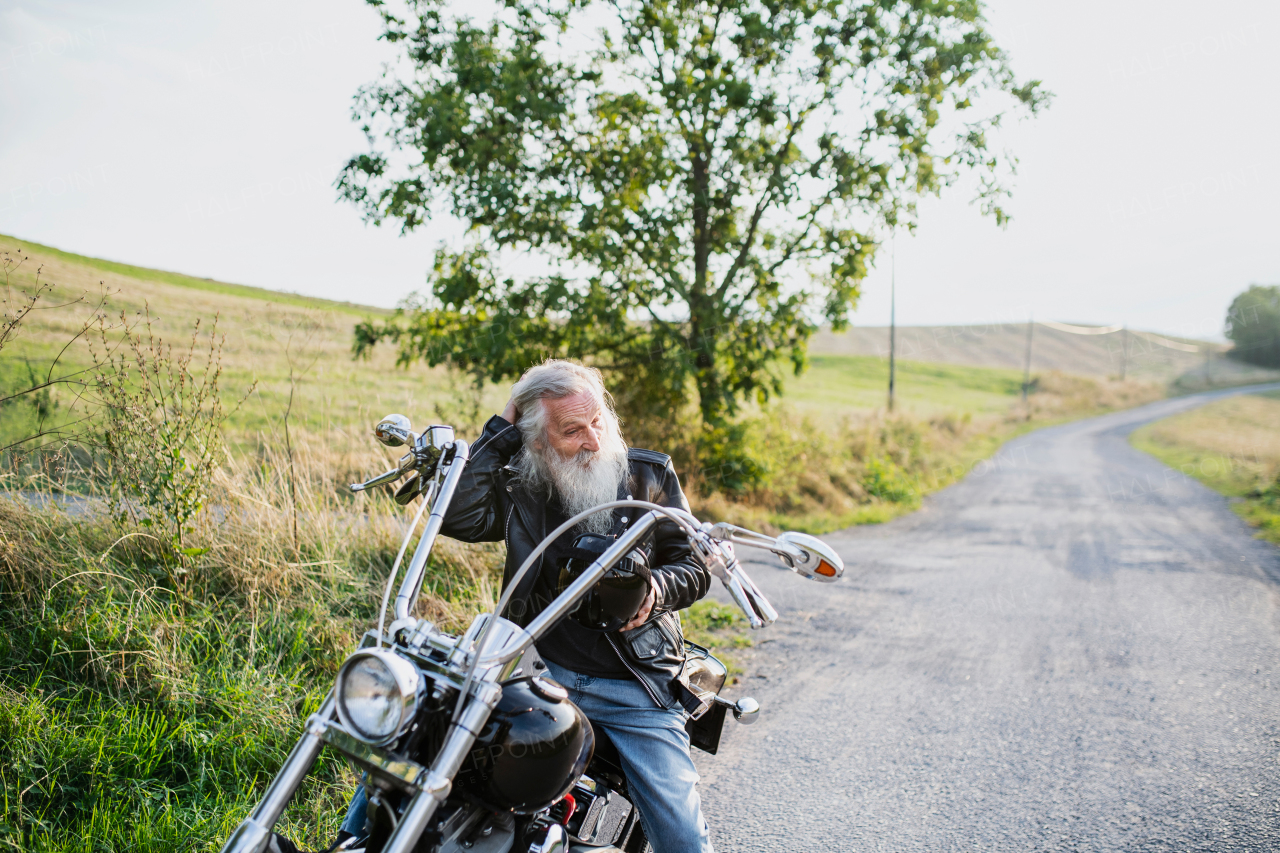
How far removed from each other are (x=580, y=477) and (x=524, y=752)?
3.16 ft

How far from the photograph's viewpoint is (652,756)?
2084mm

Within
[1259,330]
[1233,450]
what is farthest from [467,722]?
[1259,330]

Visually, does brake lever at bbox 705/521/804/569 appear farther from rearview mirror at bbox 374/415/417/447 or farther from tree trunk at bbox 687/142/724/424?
tree trunk at bbox 687/142/724/424

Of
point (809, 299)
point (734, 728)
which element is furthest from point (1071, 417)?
point (734, 728)

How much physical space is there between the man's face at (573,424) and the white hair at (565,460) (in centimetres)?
1

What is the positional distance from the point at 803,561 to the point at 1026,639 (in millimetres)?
4812

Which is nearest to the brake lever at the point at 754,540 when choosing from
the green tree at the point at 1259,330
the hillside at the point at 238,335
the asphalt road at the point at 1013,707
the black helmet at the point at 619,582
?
the black helmet at the point at 619,582

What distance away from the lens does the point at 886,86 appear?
32.0 ft

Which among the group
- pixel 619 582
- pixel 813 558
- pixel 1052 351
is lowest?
pixel 619 582

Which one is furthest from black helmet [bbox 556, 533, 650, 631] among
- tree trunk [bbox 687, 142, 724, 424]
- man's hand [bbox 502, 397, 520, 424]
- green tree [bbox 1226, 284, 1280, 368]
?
green tree [bbox 1226, 284, 1280, 368]

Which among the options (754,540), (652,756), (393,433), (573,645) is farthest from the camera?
(573,645)

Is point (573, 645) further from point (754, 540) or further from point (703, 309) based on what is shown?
point (703, 309)

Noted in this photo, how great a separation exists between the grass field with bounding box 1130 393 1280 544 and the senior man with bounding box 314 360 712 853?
10285 millimetres

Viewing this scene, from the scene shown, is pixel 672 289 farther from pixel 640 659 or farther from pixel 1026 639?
pixel 640 659
